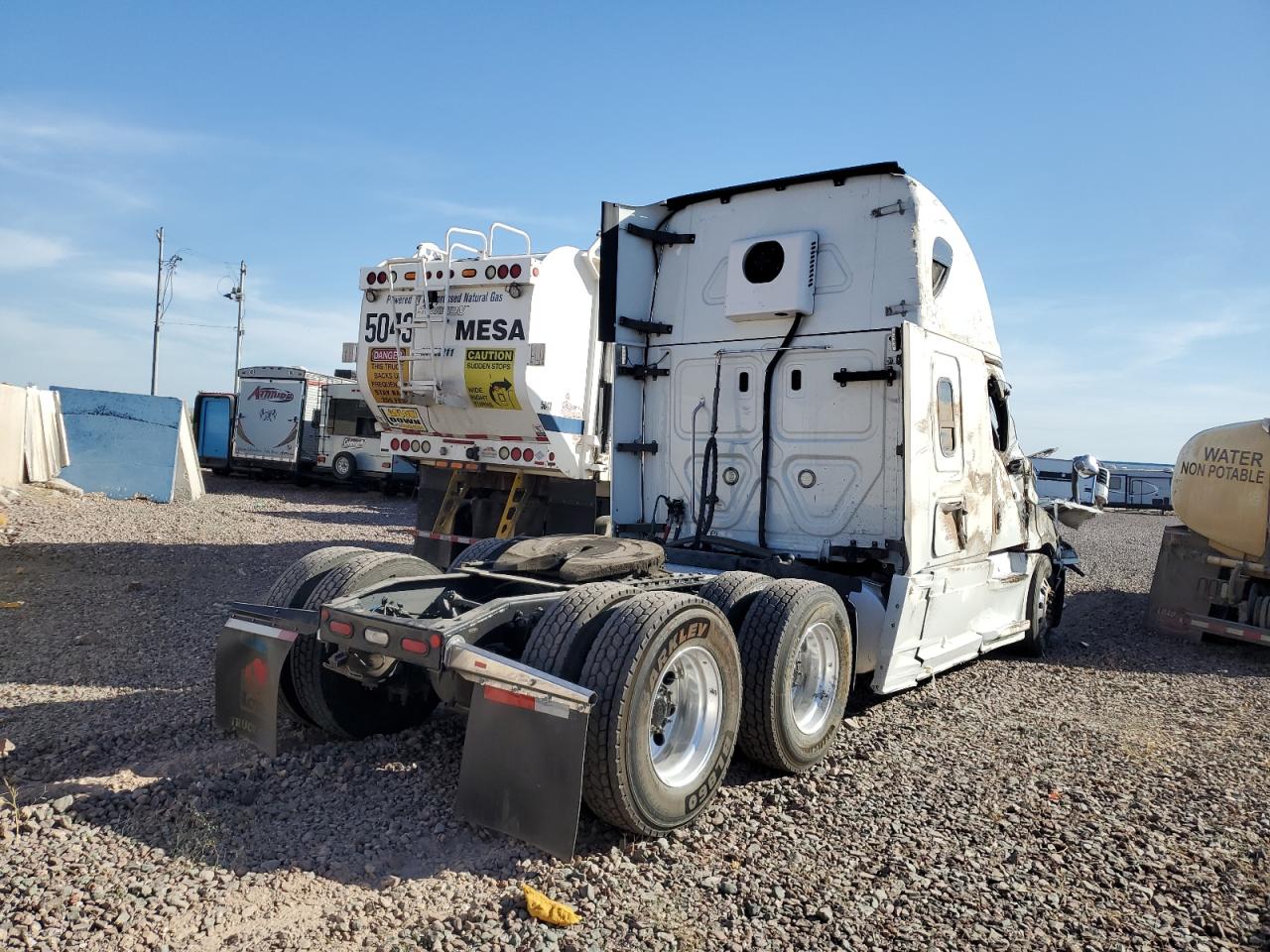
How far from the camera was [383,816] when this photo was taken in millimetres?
3865

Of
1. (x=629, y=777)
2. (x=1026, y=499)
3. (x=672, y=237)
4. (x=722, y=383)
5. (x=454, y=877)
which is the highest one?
(x=672, y=237)

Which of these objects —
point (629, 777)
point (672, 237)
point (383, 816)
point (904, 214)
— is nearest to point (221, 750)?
point (383, 816)

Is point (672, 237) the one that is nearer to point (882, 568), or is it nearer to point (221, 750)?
point (882, 568)

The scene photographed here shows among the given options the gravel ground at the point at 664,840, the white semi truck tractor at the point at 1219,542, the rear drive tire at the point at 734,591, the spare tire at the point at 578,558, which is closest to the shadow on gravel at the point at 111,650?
the gravel ground at the point at 664,840

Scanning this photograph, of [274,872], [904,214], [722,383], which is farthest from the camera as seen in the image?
[722,383]

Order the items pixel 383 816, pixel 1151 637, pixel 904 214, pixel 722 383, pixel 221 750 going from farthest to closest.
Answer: pixel 1151 637
pixel 722 383
pixel 904 214
pixel 221 750
pixel 383 816

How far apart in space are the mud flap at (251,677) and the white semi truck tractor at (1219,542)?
8504 millimetres

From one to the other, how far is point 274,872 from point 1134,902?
→ 322 cm

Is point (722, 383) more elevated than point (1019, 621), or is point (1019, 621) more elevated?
point (722, 383)

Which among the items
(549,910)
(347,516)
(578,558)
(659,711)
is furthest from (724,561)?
(347,516)

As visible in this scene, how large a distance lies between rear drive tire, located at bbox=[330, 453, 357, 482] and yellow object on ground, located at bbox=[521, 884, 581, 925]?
1990cm

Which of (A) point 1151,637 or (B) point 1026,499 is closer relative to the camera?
(B) point 1026,499

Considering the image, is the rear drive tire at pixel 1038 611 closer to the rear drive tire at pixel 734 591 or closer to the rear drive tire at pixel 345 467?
the rear drive tire at pixel 734 591

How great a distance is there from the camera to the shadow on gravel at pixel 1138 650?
792cm
